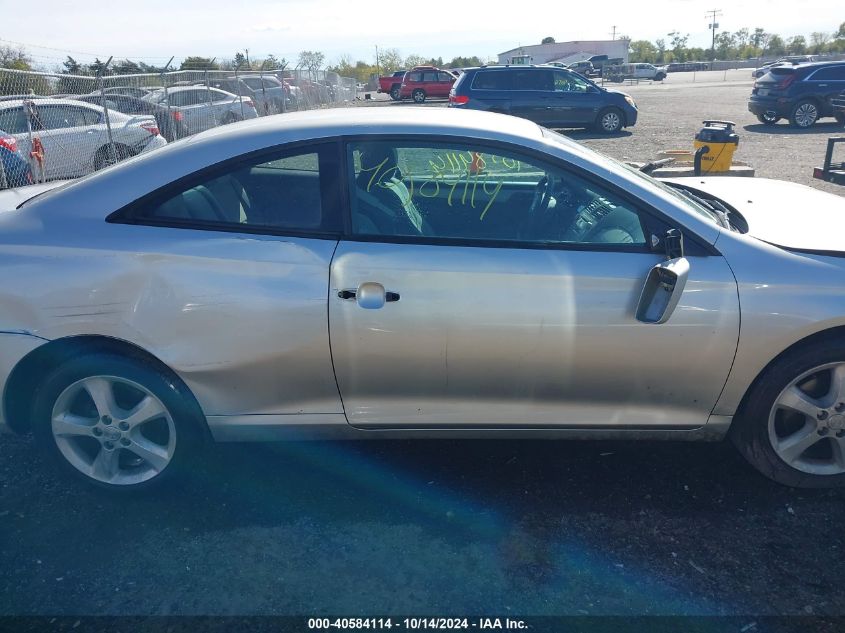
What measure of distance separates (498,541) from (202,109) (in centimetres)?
1420

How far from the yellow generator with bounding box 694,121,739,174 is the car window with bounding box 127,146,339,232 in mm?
6462

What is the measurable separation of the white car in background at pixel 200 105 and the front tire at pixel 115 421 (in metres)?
11.2

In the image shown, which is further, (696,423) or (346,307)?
(696,423)

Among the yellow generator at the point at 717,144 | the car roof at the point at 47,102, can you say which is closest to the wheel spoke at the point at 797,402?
the yellow generator at the point at 717,144

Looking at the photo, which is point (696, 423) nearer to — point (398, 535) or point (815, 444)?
point (815, 444)

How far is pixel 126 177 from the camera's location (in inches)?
114

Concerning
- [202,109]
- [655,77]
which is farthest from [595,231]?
[655,77]

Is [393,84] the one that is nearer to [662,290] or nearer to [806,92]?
[806,92]

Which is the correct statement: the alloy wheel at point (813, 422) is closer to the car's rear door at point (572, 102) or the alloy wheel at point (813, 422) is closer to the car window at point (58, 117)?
the car window at point (58, 117)

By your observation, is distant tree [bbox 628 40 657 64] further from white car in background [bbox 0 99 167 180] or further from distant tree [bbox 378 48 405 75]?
white car in background [bbox 0 99 167 180]

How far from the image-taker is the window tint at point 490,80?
698 inches

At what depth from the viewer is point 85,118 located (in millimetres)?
10773

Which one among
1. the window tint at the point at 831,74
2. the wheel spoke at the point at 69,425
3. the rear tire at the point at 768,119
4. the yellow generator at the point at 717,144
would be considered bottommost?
the rear tire at the point at 768,119

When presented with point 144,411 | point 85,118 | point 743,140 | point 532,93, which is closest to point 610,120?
point 532,93
